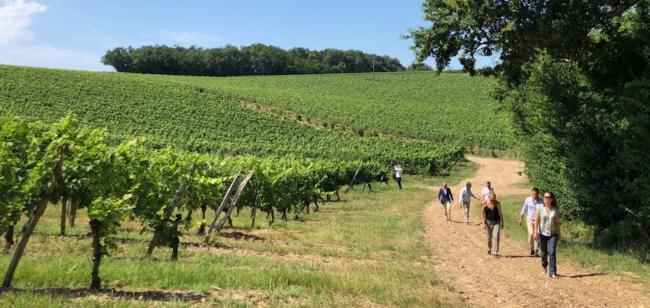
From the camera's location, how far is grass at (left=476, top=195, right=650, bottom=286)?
1157 centimetres

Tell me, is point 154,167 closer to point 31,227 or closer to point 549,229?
point 31,227

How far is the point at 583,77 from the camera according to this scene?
1662 centimetres

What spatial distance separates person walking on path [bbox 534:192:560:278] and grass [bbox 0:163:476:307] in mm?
2546

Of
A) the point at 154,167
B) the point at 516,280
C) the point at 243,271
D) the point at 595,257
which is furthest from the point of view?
the point at 595,257

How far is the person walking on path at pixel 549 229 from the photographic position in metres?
11.2

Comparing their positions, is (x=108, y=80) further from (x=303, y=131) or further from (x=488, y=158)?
(x=488, y=158)

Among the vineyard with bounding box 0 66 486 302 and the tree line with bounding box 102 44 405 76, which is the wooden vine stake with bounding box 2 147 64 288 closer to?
the vineyard with bounding box 0 66 486 302

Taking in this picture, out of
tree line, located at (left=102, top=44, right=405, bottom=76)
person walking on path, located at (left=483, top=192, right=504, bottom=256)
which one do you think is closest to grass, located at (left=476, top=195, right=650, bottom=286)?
person walking on path, located at (left=483, top=192, right=504, bottom=256)

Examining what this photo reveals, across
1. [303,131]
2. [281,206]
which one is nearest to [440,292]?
[281,206]

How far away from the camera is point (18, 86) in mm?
58156

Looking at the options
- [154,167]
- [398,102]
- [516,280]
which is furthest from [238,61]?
[516,280]

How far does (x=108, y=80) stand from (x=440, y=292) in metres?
73.7

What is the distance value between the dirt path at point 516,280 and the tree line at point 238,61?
13372 centimetres

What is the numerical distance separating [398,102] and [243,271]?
274ft
